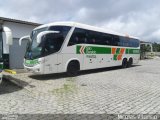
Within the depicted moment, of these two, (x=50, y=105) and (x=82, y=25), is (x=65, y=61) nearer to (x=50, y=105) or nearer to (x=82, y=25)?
(x=82, y=25)

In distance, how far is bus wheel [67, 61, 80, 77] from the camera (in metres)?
12.2

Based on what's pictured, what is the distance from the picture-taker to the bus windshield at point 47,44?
10578 mm

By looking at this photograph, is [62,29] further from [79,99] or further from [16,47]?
[16,47]

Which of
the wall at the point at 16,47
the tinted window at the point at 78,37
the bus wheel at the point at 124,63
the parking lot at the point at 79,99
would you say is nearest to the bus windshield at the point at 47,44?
the tinted window at the point at 78,37

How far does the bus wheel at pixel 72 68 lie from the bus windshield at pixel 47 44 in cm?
148

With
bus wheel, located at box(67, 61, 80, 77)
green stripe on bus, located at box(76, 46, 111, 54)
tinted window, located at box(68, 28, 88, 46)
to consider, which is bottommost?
bus wheel, located at box(67, 61, 80, 77)

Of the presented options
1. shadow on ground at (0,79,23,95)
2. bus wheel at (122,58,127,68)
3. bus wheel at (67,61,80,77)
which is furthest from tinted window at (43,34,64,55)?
bus wheel at (122,58,127,68)

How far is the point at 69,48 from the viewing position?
1185cm

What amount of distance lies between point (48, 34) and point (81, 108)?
Answer: 19.2ft

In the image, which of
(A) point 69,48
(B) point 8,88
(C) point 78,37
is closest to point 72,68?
(A) point 69,48

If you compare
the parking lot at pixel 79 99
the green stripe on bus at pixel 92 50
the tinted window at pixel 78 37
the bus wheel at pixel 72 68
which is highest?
the tinted window at pixel 78 37

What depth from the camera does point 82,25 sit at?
1290 centimetres

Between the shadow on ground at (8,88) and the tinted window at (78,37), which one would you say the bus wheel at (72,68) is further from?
the shadow on ground at (8,88)

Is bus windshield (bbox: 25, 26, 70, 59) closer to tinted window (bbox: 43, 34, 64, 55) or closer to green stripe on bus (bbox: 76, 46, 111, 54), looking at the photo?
tinted window (bbox: 43, 34, 64, 55)
